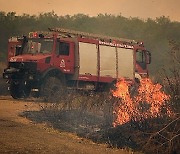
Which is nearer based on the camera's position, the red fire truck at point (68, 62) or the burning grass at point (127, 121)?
the burning grass at point (127, 121)

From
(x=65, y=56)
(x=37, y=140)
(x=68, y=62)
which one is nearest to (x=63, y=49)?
(x=65, y=56)

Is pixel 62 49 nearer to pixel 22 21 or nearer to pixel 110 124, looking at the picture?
pixel 110 124

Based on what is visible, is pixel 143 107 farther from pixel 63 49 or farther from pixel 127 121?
pixel 63 49

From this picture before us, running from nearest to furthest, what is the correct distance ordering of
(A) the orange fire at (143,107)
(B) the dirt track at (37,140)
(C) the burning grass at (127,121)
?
1. (B) the dirt track at (37,140)
2. (C) the burning grass at (127,121)
3. (A) the orange fire at (143,107)

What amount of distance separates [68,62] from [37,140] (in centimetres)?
889

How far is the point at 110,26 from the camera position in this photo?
55.3 meters

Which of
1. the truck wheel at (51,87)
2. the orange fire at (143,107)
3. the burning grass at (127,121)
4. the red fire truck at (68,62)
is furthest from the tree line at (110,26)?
the orange fire at (143,107)

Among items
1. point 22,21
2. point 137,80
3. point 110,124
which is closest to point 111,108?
point 110,124

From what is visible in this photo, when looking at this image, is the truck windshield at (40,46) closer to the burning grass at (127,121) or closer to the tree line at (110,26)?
the burning grass at (127,121)

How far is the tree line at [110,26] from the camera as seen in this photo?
41.6m

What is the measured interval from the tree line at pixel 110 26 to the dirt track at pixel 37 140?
96.8 feet

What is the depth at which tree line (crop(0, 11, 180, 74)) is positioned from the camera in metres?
41.6

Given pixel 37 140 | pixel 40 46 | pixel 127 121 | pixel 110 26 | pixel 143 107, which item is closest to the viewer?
pixel 37 140

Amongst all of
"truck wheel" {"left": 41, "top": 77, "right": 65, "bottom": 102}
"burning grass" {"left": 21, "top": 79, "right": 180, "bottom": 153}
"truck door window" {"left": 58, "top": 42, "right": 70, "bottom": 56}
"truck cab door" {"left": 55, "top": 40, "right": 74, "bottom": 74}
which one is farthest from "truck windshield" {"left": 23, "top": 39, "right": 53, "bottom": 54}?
"burning grass" {"left": 21, "top": 79, "right": 180, "bottom": 153}
